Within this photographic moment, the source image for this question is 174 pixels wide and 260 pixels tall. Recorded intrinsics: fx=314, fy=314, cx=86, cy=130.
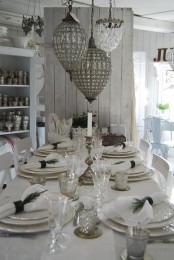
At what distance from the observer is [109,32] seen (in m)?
2.96

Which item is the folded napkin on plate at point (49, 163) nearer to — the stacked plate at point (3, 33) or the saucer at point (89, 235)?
the saucer at point (89, 235)

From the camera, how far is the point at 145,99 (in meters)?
5.96

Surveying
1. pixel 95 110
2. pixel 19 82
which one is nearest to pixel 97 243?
pixel 95 110

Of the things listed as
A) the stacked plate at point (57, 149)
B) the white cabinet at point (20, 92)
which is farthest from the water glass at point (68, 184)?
the white cabinet at point (20, 92)

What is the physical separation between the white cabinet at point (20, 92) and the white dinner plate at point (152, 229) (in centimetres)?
318

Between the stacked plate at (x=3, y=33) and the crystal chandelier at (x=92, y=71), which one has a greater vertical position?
the stacked plate at (x=3, y=33)

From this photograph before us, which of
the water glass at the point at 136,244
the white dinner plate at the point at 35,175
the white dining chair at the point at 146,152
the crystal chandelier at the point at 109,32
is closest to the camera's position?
the water glass at the point at 136,244

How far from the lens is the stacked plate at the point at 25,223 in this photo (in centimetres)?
109

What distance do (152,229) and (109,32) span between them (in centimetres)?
225

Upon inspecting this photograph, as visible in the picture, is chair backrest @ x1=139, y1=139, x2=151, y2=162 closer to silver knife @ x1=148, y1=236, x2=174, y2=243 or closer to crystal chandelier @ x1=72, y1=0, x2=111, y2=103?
crystal chandelier @ x1=72, y1=0, x2=111, y2=103

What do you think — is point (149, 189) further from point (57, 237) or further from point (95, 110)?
point (95, 110)

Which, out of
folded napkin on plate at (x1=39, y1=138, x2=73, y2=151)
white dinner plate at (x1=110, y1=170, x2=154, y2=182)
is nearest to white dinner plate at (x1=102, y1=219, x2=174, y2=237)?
white dinner plate at (x1=110, y1=170, x2=154, y2=182)

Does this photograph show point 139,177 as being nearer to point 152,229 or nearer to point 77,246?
point 152,229

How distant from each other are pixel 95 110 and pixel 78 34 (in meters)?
1.94
